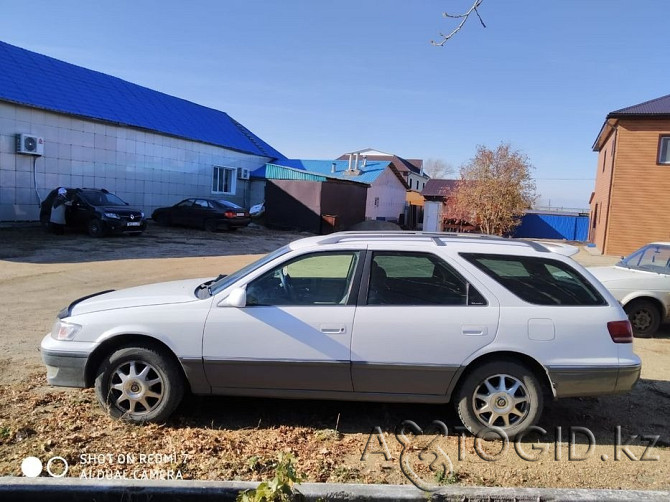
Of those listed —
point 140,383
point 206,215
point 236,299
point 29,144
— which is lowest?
point 140,383

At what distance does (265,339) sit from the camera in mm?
3881

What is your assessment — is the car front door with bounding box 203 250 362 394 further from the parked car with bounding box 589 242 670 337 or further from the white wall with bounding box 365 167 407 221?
the white wall with bounding box 365 167 407 221

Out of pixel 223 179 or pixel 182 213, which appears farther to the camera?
pixel 223 179

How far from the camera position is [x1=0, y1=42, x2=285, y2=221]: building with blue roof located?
60.5 feet

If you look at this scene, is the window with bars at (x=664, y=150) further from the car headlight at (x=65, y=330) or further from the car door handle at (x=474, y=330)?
the car headlight at (x=65, y=330)

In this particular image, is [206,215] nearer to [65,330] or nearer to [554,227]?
[65,330]

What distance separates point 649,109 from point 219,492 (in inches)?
886

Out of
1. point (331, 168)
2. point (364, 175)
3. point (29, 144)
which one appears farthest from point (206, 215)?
point (364, 175)

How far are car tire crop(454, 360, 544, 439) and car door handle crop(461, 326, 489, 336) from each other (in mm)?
253

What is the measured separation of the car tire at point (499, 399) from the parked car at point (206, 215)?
20.7 metres

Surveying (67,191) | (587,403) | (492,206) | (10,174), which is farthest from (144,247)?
(492,206)

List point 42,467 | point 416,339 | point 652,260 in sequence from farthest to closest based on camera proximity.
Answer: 1. point 652,260
2. point 416,339
3. point 42,467

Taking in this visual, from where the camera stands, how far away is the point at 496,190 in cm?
3209

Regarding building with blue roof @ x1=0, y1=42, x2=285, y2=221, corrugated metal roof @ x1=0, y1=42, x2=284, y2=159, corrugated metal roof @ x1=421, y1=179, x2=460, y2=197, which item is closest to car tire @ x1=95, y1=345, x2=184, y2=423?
building with blue roof @ x1=0, y1=42, x2=285, y2=221
